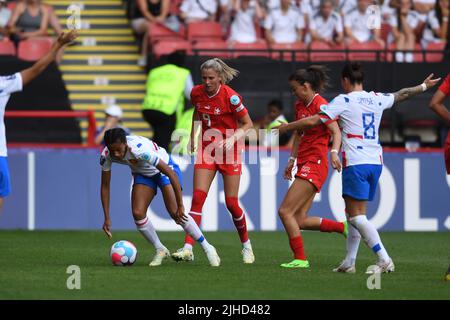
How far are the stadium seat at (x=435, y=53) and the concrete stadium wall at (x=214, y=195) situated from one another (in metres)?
2.26

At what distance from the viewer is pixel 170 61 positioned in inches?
739

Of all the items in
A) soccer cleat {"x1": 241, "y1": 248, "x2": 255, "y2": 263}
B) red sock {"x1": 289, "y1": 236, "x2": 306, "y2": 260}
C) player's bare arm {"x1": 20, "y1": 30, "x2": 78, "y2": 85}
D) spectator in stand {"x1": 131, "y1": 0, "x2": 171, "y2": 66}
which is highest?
spectator in stand {"x1": 131, "y1": 0, "x2": 171, "y2": 66}

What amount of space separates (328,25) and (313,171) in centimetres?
1000

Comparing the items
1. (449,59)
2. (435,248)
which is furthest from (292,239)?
(449,59)

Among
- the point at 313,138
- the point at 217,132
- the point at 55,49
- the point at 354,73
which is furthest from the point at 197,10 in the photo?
the point at 55,49

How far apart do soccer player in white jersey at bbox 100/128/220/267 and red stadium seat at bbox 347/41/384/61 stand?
7931 mm

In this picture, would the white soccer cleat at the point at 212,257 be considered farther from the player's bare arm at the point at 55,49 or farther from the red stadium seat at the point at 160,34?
the red stadium seat at the point at 160,34

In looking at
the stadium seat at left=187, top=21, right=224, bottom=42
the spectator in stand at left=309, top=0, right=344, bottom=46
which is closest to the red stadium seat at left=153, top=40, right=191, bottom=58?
the stadium seat at left=187, top=21, right=224, bottom=42

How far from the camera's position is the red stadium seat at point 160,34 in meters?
21.9

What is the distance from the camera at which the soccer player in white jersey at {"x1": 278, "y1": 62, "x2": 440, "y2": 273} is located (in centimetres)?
1149

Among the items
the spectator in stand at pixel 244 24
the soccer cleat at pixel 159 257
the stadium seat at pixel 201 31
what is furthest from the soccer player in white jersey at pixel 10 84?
the stadium seat at pixel 201 31

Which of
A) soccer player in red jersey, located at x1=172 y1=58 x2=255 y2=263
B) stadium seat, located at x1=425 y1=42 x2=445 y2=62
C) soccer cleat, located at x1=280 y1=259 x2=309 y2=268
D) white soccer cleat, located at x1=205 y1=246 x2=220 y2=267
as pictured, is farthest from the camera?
stadium seat, located at x1=425 y1=42 x2=445 y2=62

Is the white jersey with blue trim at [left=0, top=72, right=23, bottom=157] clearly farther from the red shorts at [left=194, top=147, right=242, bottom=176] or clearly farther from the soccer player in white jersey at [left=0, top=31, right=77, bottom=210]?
the red shorts at [left=194, top=147, right=242, bottom=176]

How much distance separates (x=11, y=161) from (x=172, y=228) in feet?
8.96
